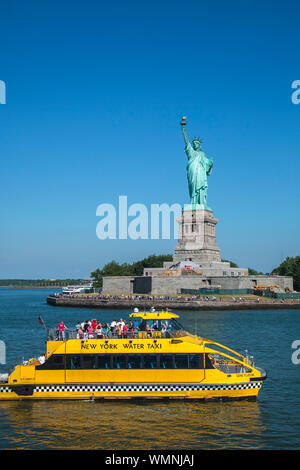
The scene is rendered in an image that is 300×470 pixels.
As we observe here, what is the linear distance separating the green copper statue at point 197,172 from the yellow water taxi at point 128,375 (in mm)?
69707

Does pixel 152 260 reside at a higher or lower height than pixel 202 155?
lower

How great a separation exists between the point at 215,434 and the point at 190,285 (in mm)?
63379

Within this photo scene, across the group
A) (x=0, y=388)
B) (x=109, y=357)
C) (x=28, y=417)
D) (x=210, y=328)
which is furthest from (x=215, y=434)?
(x=210, y=328)

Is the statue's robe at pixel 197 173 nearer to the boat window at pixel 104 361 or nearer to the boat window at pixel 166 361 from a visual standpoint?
the boat window at pixel 166 361

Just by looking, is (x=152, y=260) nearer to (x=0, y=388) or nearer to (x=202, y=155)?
(x=202, y=155)

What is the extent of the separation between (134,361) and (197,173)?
72447 mm

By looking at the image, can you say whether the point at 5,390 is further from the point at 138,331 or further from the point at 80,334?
the point at 138,331

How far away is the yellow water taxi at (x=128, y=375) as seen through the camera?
20750mm

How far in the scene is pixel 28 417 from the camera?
19156 mm

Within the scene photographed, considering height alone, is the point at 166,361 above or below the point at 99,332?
below

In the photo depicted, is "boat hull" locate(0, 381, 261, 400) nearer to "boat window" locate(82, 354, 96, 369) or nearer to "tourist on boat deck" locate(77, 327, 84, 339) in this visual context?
"boat window" locate(82, 354, 96, 369)

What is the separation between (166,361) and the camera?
20969 mm

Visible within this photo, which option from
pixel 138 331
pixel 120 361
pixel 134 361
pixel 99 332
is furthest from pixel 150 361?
pixel 99 332

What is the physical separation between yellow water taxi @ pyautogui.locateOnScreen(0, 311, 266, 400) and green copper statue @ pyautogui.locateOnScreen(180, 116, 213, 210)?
69707mm
